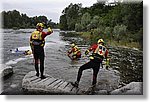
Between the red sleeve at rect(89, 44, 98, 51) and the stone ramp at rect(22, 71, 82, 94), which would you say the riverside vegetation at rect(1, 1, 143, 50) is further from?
the stone ramp at rect(22, 71, 82, 94)

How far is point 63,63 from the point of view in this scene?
12.9 feet

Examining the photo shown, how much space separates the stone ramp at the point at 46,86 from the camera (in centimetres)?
359

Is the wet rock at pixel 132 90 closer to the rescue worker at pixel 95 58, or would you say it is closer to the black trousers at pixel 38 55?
the rescue worker at pixel 95 58

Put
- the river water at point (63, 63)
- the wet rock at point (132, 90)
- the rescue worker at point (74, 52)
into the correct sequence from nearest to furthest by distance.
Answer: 1. the wet rock at point (132, 90)
2. the river water at point (63, 63)
3. the rescue worker at point (74, 52)

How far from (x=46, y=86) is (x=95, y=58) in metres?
0.63

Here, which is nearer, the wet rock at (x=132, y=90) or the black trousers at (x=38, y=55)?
the wet rock at (x=132, y=90)

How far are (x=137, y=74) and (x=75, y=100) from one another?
76 cm

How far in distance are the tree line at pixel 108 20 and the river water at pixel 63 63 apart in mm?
142

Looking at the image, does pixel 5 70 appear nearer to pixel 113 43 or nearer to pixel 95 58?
pixel 95 58

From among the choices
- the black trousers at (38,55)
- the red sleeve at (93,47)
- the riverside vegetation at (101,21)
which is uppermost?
the riverside vegetation at (101,21)

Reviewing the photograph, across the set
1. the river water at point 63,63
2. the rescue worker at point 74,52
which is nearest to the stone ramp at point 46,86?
the river water at point 63,63

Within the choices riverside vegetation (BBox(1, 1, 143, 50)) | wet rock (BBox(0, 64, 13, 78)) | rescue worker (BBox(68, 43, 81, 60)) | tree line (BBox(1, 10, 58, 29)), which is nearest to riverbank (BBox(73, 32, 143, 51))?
riverside vegetation (BBox(1, 1, 143, 50))

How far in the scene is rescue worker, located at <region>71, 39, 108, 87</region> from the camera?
368 cm

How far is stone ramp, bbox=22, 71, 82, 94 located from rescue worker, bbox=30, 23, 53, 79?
11cm
